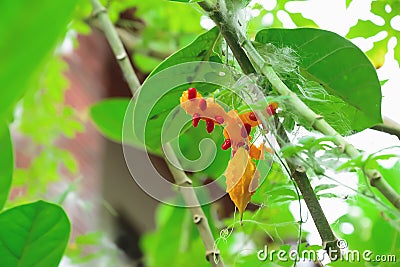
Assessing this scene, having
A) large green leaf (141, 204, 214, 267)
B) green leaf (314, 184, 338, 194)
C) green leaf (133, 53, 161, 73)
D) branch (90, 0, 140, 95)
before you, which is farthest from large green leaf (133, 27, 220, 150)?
green leaf (133, 53, 161, 73)

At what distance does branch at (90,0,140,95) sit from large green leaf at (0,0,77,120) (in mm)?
516

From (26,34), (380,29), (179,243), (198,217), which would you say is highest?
(26,34)

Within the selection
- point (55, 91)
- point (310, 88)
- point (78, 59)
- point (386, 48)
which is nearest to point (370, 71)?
point (310, 88)

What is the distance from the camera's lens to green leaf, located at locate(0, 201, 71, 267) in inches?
19.5

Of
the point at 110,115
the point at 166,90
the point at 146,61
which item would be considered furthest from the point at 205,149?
the point at 146,61

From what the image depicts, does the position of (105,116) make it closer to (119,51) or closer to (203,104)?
(119,51)

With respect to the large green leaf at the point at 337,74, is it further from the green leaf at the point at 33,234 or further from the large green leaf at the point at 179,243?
the large green leaf at the point at 179,243

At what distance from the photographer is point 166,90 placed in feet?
1.38

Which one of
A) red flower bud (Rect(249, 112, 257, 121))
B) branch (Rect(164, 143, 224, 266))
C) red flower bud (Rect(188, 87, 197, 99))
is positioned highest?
red flower bud (Rect(188, 87, 197, 99))

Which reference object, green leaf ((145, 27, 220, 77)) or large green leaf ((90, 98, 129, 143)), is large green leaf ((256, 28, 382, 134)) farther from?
large green leaf ((90, 98, 129, 143))

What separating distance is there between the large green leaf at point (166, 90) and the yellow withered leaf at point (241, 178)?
8 centimetres

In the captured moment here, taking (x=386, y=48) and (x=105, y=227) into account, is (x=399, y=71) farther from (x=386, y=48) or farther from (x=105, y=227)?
Result: (x=105, y=227)

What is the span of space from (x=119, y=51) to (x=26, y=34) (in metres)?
0.56

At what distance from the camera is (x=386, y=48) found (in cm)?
50
